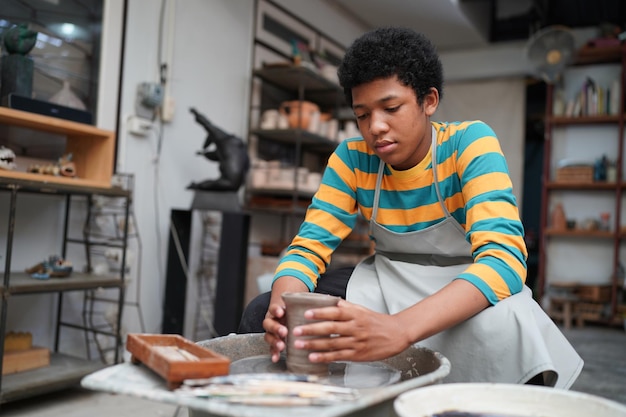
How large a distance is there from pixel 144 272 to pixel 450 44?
4692mm

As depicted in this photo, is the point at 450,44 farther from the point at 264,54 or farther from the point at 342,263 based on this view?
the point at 342,263

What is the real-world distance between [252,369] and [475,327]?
485 millimetres

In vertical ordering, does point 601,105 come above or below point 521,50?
below

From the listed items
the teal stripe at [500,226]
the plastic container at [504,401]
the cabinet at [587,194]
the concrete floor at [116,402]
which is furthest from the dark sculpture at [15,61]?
the cabinet at [587,194]

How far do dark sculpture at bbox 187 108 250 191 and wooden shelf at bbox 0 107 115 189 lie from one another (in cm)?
82

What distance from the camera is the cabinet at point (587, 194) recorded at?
18.9 feet

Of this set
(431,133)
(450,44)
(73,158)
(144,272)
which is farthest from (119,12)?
(450,44)

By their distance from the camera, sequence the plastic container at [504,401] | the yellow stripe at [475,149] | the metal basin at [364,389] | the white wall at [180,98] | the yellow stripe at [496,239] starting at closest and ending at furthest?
the metal basin at [364,389]
the plastic container at [504,401]
the yellow stripe at [496,239]
the yellow stripe at [475,149]
the white wall at [180,98]

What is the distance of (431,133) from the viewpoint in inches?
60.4

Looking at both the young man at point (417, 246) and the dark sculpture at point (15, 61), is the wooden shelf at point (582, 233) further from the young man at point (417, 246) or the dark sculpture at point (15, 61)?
the dark sculpture at point (15, 61)

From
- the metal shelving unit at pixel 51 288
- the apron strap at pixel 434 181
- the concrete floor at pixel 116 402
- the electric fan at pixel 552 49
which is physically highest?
the electric fan at pixel 552 49

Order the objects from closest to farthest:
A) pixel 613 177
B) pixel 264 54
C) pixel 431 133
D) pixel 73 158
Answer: pixel 431 133, pixel 73 158, pixel 264 54, pixel 613 177

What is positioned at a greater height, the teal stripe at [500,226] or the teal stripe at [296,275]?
the teal stripe at [500,226]

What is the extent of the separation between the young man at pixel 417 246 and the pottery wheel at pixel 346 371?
38 millimetres
